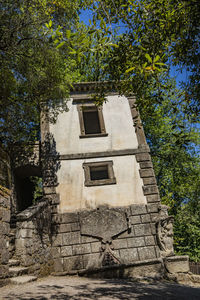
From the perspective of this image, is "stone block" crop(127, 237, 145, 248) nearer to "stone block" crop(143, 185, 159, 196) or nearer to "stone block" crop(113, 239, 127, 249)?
"stone block" crop(113, 239, 127, 249)

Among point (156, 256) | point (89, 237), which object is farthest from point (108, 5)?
point (156, 256)

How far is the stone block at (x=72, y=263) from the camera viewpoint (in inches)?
339

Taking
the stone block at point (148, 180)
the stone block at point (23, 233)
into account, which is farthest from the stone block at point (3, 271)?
the stone block at point (148, 180)

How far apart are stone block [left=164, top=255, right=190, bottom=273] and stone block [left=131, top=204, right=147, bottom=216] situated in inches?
72.2

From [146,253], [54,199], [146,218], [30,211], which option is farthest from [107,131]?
[146,253]

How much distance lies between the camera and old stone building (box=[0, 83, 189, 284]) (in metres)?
8.30

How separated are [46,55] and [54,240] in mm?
6661

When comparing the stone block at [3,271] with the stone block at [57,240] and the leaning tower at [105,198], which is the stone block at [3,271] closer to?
the leaning tower at [105,198]

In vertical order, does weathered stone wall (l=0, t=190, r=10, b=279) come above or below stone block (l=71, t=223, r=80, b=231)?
below

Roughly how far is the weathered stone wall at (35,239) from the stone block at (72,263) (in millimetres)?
641

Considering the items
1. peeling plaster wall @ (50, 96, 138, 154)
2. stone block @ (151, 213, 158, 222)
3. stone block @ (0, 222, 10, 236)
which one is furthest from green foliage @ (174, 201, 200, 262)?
stone block @ (0, 222, 10, 236)

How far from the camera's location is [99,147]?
35.0 ft

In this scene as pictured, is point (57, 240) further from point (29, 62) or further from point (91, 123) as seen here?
point (91, 123)

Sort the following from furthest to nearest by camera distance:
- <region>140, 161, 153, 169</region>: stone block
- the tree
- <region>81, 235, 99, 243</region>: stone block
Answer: <region>140, 161, 153, 169</region>: stone block < <region>81, 235, 99, 243</region>: stone block < the tree
